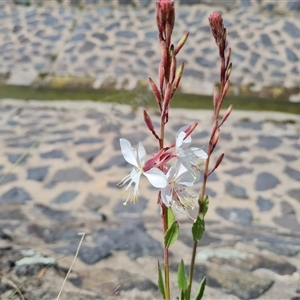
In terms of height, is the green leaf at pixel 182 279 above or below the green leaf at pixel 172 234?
below

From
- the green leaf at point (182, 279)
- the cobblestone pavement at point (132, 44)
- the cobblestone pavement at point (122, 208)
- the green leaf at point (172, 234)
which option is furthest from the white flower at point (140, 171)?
the cobblestone pavement at point (132, 44)

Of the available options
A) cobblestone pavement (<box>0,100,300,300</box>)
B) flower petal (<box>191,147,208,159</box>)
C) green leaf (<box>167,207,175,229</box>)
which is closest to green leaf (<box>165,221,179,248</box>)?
green leaf (<box>167,207,175,229</box>)

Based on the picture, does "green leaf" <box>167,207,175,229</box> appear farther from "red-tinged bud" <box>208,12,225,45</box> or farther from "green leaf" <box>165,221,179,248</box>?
"red-tinged bud" <box>208,12,225,45</box>

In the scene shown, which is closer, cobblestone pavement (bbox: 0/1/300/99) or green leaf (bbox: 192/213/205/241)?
green leaf (bbox: 192/213/205/241)

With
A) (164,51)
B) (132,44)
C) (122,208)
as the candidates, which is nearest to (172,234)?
(164,51)

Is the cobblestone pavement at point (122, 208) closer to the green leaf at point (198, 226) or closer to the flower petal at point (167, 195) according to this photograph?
the green leaf at point (198, 226)

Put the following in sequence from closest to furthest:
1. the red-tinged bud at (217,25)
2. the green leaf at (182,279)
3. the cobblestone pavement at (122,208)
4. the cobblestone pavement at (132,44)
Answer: the red-tinged bud at (217,25) → the green leaf at (182,279) → the cobblestone pavement at (122,208) → the cobblestone pavement at (132,44)

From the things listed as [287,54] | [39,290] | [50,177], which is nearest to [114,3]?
[287,54]
